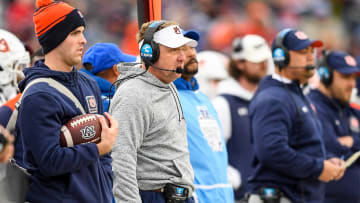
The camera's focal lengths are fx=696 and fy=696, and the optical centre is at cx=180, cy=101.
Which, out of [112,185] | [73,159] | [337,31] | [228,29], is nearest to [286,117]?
[112,185]

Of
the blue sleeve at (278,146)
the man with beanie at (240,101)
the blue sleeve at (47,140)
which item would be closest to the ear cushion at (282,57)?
the blue sleeve at (278,146)

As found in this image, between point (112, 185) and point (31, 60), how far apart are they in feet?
9.06

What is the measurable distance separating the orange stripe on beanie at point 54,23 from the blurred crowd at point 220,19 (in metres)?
6.65

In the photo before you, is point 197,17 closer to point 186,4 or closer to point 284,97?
point 186,4

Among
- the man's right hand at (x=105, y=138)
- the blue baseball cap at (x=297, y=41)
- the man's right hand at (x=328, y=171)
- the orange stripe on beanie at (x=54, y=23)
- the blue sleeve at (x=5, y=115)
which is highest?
the orange stripe on beanie at (x=54, y=23)

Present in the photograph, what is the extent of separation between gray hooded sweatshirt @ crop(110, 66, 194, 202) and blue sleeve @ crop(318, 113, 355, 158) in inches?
112

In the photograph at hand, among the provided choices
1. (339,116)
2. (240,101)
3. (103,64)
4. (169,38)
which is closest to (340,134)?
(339,116)

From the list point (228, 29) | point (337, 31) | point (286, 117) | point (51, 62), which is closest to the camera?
point (51, 62)

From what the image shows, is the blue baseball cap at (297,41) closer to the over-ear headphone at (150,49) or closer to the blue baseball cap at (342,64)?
the blue baseball cap at (342,64)

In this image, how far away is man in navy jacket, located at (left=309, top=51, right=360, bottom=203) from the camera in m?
6.99

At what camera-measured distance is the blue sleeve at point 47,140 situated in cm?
363

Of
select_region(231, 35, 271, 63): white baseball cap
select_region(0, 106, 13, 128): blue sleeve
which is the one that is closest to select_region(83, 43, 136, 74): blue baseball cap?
select_region(0, 106, 13, 128): blue sleeve

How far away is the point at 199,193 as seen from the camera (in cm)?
Answer: 485

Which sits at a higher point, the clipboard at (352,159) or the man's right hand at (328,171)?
the man's right hand at (328,171)
